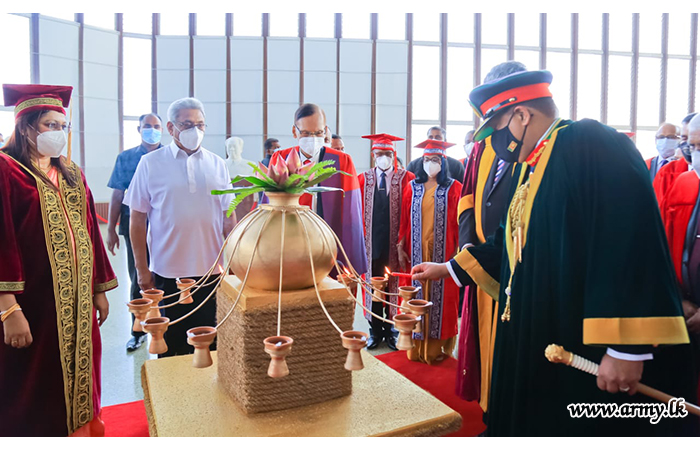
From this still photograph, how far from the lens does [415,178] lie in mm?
3369

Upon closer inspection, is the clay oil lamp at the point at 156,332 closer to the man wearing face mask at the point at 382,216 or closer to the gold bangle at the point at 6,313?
the gold bangle at the point at 6,313

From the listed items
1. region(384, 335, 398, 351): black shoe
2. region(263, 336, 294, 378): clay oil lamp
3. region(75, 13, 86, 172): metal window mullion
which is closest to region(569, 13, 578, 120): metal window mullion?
region(384, 335, 398, 351): black shoe

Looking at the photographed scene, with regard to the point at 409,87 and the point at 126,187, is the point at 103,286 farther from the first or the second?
the point at 409,87

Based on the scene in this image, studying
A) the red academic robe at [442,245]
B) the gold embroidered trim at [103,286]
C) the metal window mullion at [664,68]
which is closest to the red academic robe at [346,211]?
the red academic robe at [442,245]

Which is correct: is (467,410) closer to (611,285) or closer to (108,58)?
(611,285)

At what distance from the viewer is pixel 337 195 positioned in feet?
8.95

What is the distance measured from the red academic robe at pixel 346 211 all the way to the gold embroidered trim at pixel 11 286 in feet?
4.58

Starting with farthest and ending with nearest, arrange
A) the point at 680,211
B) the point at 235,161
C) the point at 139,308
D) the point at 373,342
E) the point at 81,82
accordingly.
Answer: the point at 81,82
the point at 235,161
the point at 373,342
the point at 680,211
the point at 139,308

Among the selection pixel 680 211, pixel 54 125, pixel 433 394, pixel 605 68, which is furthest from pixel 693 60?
pixel 54 125

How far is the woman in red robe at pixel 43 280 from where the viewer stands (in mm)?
1570

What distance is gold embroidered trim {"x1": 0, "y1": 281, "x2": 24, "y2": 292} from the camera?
1513mm

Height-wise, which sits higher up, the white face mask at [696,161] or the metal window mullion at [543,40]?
the metal window mullion at [543,40]

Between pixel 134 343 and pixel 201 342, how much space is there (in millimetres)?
2586

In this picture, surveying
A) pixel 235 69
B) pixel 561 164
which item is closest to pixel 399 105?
pixel 235 69
